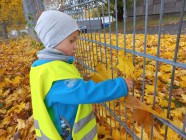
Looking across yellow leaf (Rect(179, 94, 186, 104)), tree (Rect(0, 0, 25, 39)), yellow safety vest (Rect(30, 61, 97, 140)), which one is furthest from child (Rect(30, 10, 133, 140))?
tree (Rect(0, 0, 25, 39))

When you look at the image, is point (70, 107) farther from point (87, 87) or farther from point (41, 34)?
point (41, 34)

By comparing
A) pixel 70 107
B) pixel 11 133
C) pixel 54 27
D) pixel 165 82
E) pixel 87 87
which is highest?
pixel 54 27

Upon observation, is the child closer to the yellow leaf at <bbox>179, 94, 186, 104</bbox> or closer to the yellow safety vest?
the yellow safety vest

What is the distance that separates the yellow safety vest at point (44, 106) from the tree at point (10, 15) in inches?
441

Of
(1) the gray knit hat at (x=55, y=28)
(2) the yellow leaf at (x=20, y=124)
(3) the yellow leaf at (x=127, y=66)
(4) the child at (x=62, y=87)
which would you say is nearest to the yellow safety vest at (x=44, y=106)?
(4) the child at (x=62, y=87)

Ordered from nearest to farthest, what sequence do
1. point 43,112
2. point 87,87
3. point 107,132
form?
point 87,87, point 43,112, point 107,132

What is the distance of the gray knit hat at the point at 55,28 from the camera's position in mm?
1196

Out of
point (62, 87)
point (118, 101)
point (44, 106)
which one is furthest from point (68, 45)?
point (118, 101)

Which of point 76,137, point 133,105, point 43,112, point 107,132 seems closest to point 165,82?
point 107,132

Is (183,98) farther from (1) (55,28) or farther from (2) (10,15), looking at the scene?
(2) (10,15)

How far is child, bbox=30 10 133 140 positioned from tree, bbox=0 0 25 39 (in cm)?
1119

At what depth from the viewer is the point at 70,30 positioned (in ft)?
3.99

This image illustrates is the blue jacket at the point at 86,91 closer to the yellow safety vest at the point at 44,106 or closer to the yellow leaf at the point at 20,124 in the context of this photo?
the yellow safety vest at the point at 44,106

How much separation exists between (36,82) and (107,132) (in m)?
0.95
